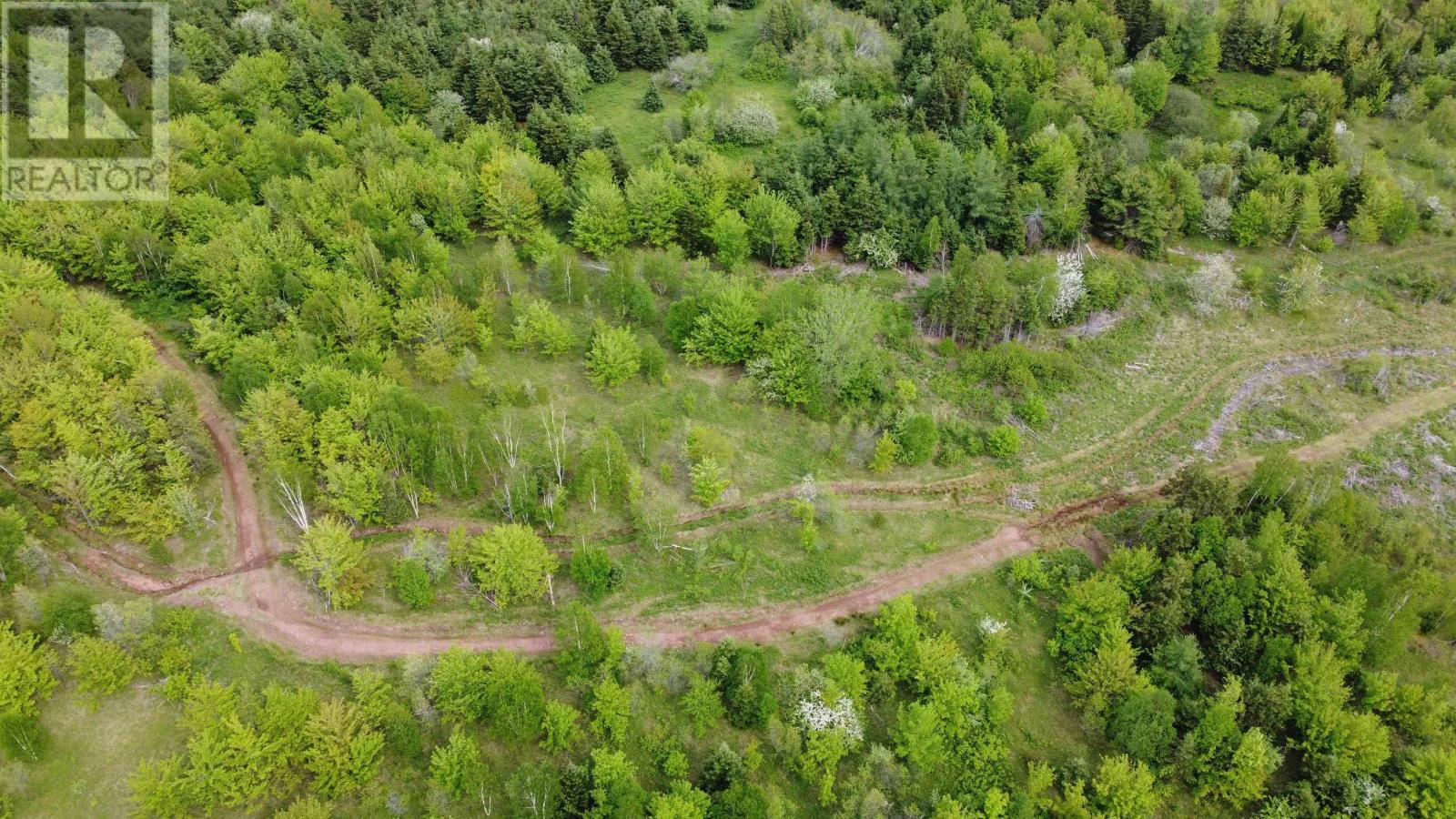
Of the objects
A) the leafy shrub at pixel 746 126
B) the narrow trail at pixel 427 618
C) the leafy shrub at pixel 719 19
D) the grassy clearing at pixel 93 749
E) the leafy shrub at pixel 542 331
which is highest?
the leafy shrub at pixel 719 19

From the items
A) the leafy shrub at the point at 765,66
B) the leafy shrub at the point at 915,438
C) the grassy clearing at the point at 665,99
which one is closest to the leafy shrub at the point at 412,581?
the leafy shrub at the point at 915,438

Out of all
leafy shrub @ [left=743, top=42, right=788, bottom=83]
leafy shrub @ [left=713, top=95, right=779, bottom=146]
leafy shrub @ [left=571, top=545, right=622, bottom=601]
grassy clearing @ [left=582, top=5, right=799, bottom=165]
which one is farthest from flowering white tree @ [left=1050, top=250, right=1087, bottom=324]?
leafy shrub @ [left=743, top=42, right=788, bottom=83]

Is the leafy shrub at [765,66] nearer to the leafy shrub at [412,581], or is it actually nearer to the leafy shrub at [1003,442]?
the leafy shrub at [1003,442]

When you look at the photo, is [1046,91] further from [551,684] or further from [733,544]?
[551,684]

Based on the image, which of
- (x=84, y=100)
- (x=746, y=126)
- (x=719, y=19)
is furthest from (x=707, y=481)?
(x=719, y=19)

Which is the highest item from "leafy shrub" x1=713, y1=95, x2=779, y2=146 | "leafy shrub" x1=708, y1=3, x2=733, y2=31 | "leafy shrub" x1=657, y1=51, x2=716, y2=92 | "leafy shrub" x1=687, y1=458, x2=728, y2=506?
"leafy shrub" x1=708, y1=3, x2=733, y2=31

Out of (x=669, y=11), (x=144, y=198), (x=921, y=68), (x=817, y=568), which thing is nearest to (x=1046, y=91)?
(x=921, y=68)

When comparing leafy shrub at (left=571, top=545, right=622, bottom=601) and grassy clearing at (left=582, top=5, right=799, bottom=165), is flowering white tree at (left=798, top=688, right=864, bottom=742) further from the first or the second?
grassy clearing at (left=582, top=5, right=799, bottom=165)
